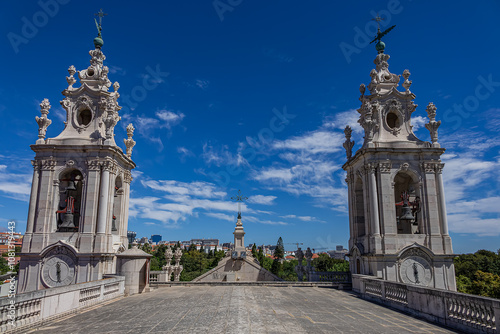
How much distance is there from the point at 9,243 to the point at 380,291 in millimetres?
15324

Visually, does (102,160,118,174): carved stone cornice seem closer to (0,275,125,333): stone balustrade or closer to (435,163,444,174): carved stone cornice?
(0,275,125,333): stone balustrade

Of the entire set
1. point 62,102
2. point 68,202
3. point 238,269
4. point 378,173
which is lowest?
point 238,269

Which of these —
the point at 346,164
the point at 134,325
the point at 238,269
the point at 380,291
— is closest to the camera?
the point at 134,325

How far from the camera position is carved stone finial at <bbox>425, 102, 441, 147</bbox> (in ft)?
75.9

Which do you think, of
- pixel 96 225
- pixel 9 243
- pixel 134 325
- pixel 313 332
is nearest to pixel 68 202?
pixel 96 225

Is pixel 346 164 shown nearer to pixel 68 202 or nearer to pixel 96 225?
pixel 96 225

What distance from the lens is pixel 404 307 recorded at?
45.2ft

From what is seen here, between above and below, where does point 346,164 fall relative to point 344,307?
above

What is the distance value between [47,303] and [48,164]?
13808 millimetres

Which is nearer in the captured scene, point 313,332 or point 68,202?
point 313,332

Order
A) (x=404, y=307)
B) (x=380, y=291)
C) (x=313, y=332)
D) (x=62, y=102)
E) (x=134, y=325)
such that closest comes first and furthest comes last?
(x=313, y=332)
(x=134, y=325)
(x=404, y=307)
(x=380, y=291)
(x=62, y=102)

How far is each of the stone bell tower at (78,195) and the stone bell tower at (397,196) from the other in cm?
1658

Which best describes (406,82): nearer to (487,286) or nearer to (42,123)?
(42,123)

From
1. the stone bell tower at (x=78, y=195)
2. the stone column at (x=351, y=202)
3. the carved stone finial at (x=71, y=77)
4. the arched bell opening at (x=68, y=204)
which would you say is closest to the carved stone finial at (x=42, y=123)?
the stone bell tower at (x=78, y=195)
